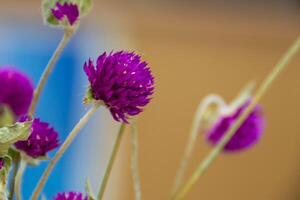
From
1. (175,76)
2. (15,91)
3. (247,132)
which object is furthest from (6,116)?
(175,76)

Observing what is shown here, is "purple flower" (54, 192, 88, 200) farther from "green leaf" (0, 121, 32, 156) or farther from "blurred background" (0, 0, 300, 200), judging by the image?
"blurred background" (0, 0, 300, 200)

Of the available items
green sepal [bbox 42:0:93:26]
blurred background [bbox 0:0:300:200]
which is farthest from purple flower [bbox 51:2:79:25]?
blurred background [bbox 0:0:300:200]

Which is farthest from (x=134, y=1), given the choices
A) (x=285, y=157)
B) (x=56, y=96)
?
(x=285, y=157)

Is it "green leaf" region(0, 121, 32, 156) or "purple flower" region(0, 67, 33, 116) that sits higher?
"purple flower" region(0, 67, 33, 116)

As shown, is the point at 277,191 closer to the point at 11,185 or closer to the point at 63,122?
the point at 63,122

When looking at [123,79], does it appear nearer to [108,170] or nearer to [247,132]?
[108,170]

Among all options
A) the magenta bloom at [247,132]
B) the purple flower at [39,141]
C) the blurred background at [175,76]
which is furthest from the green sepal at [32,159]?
the blurred background at [175,76]
